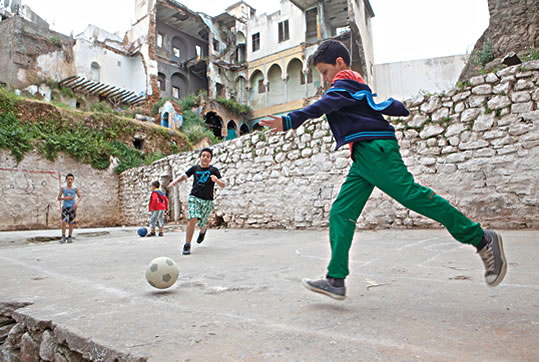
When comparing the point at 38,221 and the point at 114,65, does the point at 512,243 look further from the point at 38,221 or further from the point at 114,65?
the point at 114,65

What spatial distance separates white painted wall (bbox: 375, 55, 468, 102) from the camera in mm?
21266

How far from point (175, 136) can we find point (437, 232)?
1433 centimetres

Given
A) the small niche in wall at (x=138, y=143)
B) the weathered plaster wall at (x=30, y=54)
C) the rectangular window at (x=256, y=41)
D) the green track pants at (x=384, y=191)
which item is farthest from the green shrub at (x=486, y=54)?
the weathered plaster wall at (x=30, y=54)

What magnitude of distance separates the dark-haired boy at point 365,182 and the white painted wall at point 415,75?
19759 millimetres

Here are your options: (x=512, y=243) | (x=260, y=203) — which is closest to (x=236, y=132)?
(x=260, y=203)

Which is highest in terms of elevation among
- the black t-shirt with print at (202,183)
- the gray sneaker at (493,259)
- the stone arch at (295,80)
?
the stone arch at (295,80)

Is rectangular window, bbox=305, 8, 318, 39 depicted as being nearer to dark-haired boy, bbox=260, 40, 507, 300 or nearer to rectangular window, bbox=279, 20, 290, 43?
rectangular window, bbox=279, 20, 290, 43

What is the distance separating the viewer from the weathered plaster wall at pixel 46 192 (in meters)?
11.5

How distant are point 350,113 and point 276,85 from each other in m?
26.3

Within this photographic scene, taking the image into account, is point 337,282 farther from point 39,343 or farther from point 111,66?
point 111,66

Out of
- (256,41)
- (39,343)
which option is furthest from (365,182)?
(256,41)

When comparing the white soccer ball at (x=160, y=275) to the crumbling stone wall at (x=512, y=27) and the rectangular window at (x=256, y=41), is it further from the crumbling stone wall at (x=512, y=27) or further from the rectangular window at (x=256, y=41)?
the rectangular window at (x=256, y=41)

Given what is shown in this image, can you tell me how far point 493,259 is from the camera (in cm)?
167

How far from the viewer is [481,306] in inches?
65.1
